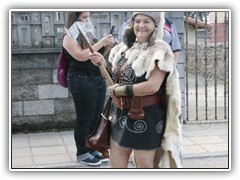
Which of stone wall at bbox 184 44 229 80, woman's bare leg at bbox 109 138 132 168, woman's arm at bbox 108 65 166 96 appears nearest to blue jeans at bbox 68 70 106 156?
woman's bare leg at bbox 109 138 132 168

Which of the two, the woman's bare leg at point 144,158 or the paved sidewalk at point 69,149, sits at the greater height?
the woman's bare leg at point 144,158

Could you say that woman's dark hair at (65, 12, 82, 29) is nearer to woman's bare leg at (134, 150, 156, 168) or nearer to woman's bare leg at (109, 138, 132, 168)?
woman's bare leg at (109, 138, 132, 168)

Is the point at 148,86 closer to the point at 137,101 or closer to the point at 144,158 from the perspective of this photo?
the point at 137,101

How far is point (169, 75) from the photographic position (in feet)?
9.56

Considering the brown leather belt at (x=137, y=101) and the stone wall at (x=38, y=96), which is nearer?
the brown leather belt at (x=137, y=101)

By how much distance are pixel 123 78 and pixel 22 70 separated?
7.68 ft

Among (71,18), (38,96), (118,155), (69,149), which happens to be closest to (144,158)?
(118,155)

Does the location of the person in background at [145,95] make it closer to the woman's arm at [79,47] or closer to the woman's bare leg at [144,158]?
the woman's bare leg at [144,158]

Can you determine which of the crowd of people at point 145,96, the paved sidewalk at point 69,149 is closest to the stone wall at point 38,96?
the paved sidewalk at point 69,149

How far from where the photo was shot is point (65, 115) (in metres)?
5.23

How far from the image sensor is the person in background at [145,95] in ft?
9.44

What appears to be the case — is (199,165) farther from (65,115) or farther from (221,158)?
(65,115)

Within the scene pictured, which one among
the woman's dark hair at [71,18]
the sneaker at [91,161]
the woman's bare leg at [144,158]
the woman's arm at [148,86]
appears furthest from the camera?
the sneaker at [91,161]

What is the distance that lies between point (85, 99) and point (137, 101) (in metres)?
1.04
